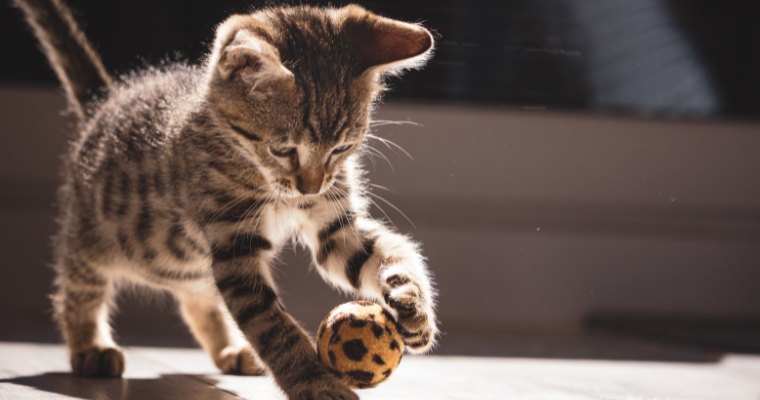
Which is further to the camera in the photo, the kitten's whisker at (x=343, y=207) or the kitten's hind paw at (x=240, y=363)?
the kitten's hind paw at (x=240, y=363)

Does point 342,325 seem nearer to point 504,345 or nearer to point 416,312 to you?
point 416,312

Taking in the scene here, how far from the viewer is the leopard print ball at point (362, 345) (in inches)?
42.6

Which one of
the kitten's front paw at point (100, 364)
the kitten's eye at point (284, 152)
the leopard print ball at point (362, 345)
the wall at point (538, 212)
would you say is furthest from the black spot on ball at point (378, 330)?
the wall at point (538, 212)

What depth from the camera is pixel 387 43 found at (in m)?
1.35

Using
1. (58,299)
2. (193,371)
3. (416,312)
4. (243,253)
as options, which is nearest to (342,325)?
(416,312)

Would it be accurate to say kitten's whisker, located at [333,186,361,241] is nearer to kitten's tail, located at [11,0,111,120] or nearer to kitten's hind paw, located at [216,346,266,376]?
kitten's hind paw, located at [216,346,266,376]

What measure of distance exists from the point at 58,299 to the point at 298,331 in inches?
29.9

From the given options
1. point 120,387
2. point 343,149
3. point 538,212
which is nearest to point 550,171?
point 538,212

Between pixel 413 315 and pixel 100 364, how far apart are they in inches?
28.4

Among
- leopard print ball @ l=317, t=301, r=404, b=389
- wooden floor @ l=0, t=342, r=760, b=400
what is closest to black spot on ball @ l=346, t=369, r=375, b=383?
leopard print ball @ l=317, t=301, r=404, b=389

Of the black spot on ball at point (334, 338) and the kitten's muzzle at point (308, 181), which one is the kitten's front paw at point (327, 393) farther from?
the kitten's muzzle at point (308, 181)

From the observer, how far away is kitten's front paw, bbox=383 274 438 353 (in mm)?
1133

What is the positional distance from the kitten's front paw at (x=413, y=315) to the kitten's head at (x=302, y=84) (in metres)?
0.26

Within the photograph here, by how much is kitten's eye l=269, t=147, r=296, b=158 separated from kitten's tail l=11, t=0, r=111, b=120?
0.82 m
